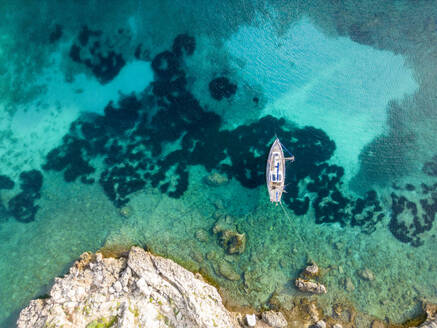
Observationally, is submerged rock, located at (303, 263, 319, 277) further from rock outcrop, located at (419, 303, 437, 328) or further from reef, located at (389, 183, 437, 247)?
rock outcrop, located at (419, 303, 437, 328)

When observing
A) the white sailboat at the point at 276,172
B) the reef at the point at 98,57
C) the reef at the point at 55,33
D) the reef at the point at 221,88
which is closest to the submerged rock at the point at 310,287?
the white sailboat at the point at 276,172

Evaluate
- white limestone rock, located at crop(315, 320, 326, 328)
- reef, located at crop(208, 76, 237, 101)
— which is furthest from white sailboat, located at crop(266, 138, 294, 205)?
white limestone rock, located at crop(315, 320, 326, 328)

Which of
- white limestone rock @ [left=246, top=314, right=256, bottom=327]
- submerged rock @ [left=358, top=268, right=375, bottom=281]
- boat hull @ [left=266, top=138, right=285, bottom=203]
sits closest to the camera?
white limestone rock @ [left=246, top=314, right=256, bottom=327]

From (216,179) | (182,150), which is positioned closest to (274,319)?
(216,179)

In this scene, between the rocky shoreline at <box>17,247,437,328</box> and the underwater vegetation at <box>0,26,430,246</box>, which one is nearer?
the rocky shoreline at <box>17,247,437,328</box>

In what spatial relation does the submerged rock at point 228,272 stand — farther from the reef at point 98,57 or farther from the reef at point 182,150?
the reef at point 98,57

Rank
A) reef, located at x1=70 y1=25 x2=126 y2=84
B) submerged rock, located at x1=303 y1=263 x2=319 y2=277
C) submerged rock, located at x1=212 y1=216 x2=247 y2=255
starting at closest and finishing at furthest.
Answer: submerged rock, located at x1=303 y1=263 x2=319 y2=277, submerged rock, located at x1=212 y1=216 x2=247 y2=255, reef, located at x1=70 y1=25 x2=126 y2=84
